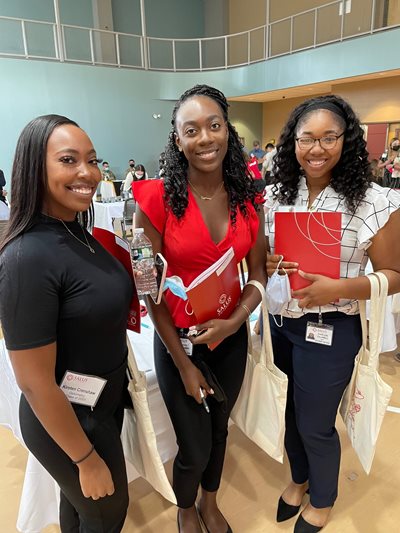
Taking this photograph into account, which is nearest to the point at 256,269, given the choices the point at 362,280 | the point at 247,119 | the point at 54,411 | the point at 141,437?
the point at 362,280

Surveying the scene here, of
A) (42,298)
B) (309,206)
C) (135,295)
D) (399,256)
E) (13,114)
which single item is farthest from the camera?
(13,114)

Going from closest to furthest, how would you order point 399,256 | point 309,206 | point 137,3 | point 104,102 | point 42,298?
point 42,298
point 399,256
point 309,206
point 104,102
point 137,3

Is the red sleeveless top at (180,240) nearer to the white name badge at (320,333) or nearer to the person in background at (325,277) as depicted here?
the person in background at (325,277)

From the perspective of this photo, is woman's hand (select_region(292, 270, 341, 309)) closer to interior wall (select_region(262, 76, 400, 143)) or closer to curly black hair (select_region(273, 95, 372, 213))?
curly black hair (select_region(273, 95, 372, 213))

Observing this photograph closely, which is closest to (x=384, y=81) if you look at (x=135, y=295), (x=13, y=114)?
(x=13, y=114)

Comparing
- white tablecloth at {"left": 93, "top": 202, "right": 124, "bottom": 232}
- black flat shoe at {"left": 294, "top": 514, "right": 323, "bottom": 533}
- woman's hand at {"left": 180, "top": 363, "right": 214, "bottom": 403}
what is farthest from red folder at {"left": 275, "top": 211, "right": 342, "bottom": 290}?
white tablecloth at {"left": 93, "top": 202, "right": 124, "bottom": 232}

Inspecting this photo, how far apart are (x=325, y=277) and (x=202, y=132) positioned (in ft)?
2.09

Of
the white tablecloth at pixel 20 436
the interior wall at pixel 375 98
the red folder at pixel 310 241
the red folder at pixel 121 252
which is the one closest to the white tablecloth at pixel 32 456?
the white tablecloth at pixel 20 436

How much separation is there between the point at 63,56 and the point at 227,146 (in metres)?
10.5

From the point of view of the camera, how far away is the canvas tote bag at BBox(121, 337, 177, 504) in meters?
1.23

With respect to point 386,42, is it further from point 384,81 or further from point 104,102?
point 104,102

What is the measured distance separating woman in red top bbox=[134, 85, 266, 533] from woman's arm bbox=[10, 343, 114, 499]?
0.39 meters

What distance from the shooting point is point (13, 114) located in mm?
9555

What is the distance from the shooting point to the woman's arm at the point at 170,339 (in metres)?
1.29
